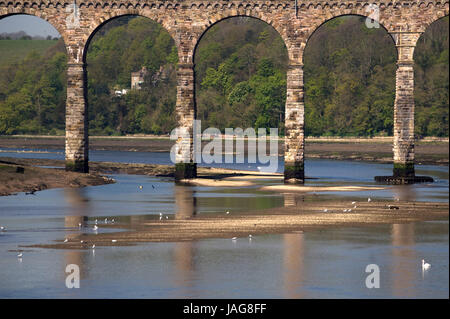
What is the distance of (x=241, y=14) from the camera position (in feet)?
178

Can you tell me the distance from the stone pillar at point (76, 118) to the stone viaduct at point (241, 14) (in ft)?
0.19

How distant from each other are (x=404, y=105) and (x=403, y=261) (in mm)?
27045

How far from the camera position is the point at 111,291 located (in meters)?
24.9

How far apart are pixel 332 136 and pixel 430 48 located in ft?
54.1

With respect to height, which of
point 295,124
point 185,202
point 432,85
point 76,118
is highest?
point 432,85

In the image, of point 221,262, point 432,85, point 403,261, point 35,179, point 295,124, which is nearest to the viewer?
point 403,261

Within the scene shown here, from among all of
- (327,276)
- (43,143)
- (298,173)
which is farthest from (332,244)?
(43,143)

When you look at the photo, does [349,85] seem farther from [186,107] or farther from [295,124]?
[186,107]

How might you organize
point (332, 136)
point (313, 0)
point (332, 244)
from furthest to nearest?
point (332, 136), point (313, 0), point (332, 244)

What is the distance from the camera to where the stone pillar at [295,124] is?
54.3 m

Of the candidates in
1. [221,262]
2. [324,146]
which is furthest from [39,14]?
[324,146]

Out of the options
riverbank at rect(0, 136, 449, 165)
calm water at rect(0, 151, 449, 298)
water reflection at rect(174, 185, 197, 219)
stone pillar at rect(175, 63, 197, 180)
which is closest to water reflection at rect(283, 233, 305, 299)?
calm water at rect(0, 151, 449, 298)

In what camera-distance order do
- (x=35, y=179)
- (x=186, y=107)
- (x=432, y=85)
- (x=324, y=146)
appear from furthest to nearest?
(x=324, y=146) → (x=432, y=85) → (x=186, y=107) → (x=35, y=179)
